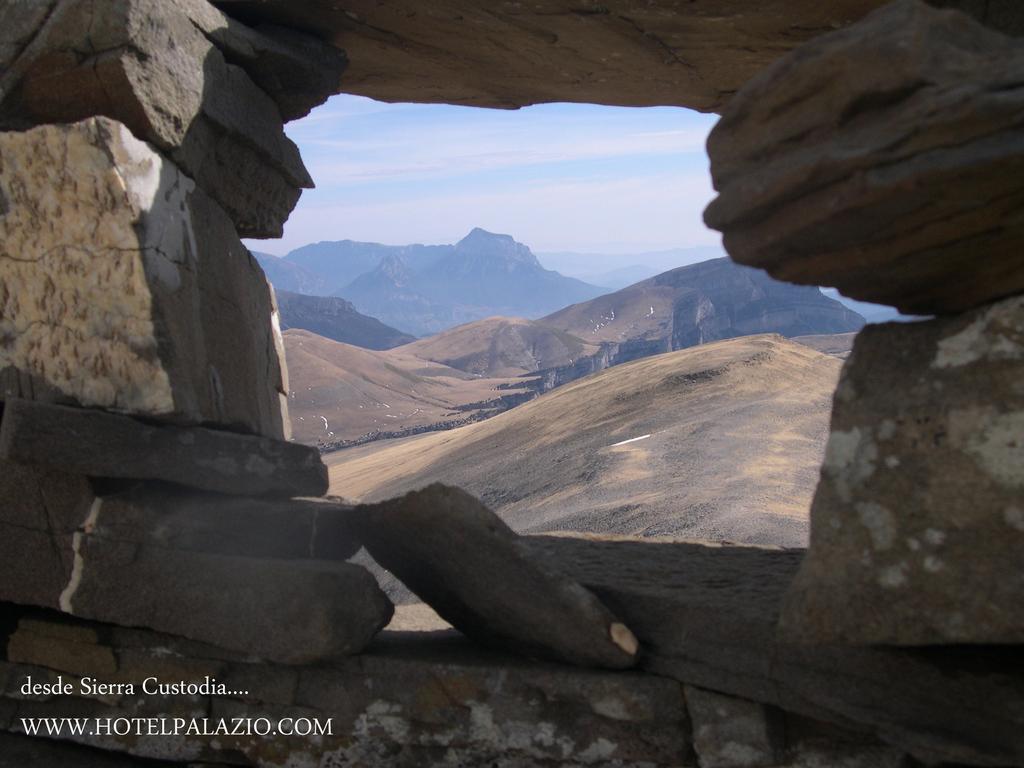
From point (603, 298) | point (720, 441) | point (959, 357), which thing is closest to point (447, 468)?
point (720, 441)

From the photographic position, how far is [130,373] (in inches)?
164

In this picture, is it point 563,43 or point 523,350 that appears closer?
point 563,43

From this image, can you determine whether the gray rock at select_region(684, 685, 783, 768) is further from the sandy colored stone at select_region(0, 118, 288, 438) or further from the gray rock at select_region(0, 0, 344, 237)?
the gray rock at select_region(0, 0, 344, 237)

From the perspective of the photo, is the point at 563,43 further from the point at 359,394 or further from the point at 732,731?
the point at 359,394

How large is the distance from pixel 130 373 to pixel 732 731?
9.26 feet

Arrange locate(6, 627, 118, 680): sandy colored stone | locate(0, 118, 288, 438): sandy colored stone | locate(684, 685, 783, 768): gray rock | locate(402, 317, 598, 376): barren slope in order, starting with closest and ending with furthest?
1. locate(684, 685, 783, 768): gray rock
2. locate(0, 118, 288, 438): sandy colored stone
3. locate(6, 627, 118, 680): sandy colored stone
4. locate(402, 317, 598, 376): barren slope

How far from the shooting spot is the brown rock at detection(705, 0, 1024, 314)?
2.90 metres

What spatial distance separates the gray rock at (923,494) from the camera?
309 centimetres

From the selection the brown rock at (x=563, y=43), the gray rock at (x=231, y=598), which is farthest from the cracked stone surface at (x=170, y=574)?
the brown rock at (x=563, y=43)

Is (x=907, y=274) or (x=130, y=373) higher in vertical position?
(x=907, y=274)

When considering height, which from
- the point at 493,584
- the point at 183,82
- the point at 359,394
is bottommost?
the point at 493,584

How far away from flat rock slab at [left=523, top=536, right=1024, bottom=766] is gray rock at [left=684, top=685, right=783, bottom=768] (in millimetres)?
63

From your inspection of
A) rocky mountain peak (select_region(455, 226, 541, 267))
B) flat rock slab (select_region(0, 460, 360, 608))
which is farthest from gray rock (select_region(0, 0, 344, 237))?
rocky mountain peak (select_region(455, 226, 541, 267))

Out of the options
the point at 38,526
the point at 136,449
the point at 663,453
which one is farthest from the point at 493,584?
the point at 663,453
